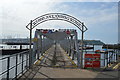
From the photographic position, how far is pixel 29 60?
412 inches

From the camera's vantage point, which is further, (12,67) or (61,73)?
(61,73)

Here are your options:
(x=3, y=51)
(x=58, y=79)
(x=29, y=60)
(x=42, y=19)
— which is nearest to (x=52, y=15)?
(x=42, y=19)

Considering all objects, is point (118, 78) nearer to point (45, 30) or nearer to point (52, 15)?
point (52, 15)

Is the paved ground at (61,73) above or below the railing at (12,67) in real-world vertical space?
below

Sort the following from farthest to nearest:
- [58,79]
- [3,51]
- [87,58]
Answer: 1. [3,51]
2. [87,58]
3. [58,79]

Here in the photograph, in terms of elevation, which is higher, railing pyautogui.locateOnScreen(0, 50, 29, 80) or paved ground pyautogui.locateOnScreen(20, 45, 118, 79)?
railing pyautogui.locateOnScreen(0, 50, 29, 80)

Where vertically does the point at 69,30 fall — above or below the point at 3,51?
above

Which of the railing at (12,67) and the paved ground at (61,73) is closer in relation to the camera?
the railing at (12,67)

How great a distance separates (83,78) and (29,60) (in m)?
4.40

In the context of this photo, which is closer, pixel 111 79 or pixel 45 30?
pixel 111 79

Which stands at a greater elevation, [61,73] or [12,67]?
[12,67]

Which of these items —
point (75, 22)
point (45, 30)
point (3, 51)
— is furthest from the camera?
point (3, 51)

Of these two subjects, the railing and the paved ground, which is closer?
the railing

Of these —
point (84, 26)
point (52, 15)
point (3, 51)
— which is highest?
point (52, 15)
